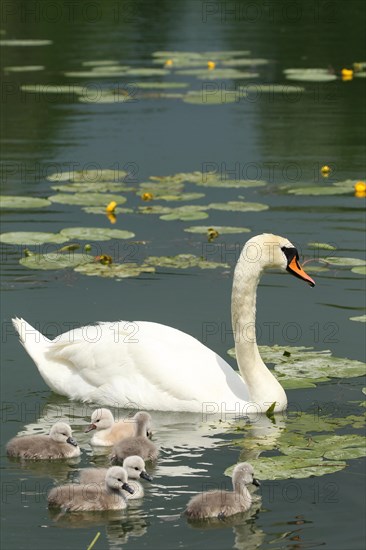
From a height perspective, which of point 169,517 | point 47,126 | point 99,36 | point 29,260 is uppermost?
point 99,36

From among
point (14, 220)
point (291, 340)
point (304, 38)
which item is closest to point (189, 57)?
point (304, 38)

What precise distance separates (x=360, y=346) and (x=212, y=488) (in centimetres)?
309

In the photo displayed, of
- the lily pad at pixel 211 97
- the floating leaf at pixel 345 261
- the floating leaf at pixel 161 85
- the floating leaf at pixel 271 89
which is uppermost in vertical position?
the floating leaf at pixel 161 85

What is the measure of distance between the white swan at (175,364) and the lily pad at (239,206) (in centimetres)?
491

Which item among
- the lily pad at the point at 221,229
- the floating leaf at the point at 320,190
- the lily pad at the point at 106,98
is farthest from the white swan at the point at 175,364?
the lily pad at the point at 106,98

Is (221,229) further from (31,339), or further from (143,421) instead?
(143,421)

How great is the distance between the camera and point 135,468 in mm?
9422

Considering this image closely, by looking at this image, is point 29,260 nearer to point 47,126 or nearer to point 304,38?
point 47,126

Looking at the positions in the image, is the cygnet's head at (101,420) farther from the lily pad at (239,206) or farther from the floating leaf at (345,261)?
the lily pad at (239,206)

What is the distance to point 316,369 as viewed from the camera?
1155 cm

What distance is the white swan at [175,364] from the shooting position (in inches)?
436

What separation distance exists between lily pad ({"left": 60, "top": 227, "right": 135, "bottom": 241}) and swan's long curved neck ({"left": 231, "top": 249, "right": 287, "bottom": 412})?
4145 millimetres

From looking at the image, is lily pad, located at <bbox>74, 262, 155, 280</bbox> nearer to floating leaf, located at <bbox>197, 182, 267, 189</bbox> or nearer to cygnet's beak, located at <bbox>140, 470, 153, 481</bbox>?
floating leaf, located at <bbox>197, 182, 267, 189</bbox>

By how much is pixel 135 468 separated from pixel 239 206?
Answer: 737 cm
